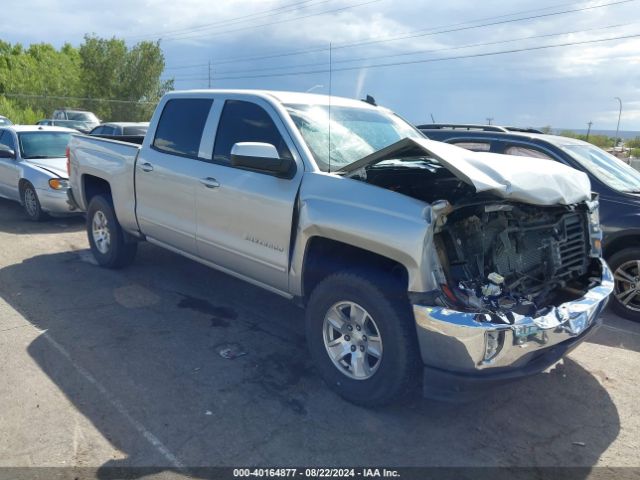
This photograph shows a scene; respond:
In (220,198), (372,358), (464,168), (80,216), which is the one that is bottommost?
(80,216)

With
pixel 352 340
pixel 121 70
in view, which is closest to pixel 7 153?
pixel 352 340

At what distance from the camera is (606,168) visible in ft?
20.3

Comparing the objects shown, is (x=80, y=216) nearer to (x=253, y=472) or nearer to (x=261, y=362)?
(x=261, y=362)

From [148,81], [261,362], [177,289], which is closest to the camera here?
[261,362]

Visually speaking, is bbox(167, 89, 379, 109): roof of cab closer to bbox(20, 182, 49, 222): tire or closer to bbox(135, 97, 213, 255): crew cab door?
bbox(135, 97, 213, 255): crew cab door

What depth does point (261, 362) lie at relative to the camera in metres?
4.21

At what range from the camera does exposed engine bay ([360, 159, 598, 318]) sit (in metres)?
3.28

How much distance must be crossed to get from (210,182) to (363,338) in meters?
1.99

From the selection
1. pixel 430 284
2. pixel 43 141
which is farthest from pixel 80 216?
pixel 430 284

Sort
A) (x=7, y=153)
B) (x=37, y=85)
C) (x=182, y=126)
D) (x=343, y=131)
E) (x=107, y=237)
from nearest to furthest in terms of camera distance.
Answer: (x=343, y=131) < (x=182, y=126) < (x=107, y=237) < (x=7, y=153) < (x=37, y=85)

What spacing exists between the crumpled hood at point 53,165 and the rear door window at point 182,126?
4.27 meters

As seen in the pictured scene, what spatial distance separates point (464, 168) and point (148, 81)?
39114 mm

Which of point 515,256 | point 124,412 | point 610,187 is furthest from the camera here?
point 610,187

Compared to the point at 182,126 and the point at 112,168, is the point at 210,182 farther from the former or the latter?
the point at 112,168
